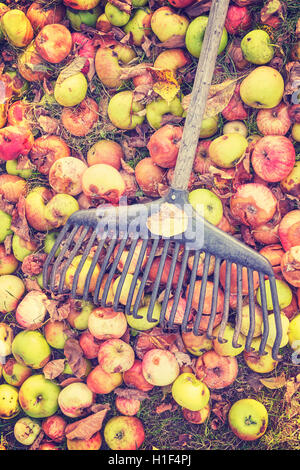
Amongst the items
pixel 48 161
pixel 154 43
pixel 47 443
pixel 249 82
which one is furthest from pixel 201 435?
pixel 154 43

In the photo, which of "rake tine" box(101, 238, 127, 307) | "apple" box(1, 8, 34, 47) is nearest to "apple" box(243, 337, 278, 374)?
"rake tine" box(101, 238, 127, 307)

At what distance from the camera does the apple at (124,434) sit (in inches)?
92.7

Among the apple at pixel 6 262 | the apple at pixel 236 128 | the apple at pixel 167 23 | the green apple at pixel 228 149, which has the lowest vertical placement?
the apple at pixel 6 262

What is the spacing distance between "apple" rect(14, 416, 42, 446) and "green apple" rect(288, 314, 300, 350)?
68.0 inches

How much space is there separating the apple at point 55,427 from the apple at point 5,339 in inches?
20.5

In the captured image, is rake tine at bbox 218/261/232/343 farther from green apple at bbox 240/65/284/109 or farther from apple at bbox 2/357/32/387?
apple at bbox 2/357/32/387

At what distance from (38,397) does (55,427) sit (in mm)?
224

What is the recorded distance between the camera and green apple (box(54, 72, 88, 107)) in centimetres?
249

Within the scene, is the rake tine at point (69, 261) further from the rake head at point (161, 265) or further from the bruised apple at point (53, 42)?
the bruised apple at point (53, 42)

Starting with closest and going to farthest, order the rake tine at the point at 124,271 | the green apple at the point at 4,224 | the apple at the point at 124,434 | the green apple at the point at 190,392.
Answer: the rake tine at the point at 124,271 → the green apple at the point at 190,392 → the apple at the point at 124,434 → the green apple at the point at 4,224

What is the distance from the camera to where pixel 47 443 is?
2473 mm

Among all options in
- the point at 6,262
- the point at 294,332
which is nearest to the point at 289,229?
the point at 294,332

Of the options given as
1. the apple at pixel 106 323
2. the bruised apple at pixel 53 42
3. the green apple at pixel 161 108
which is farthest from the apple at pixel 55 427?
the bruised apple at pixel 53 42
